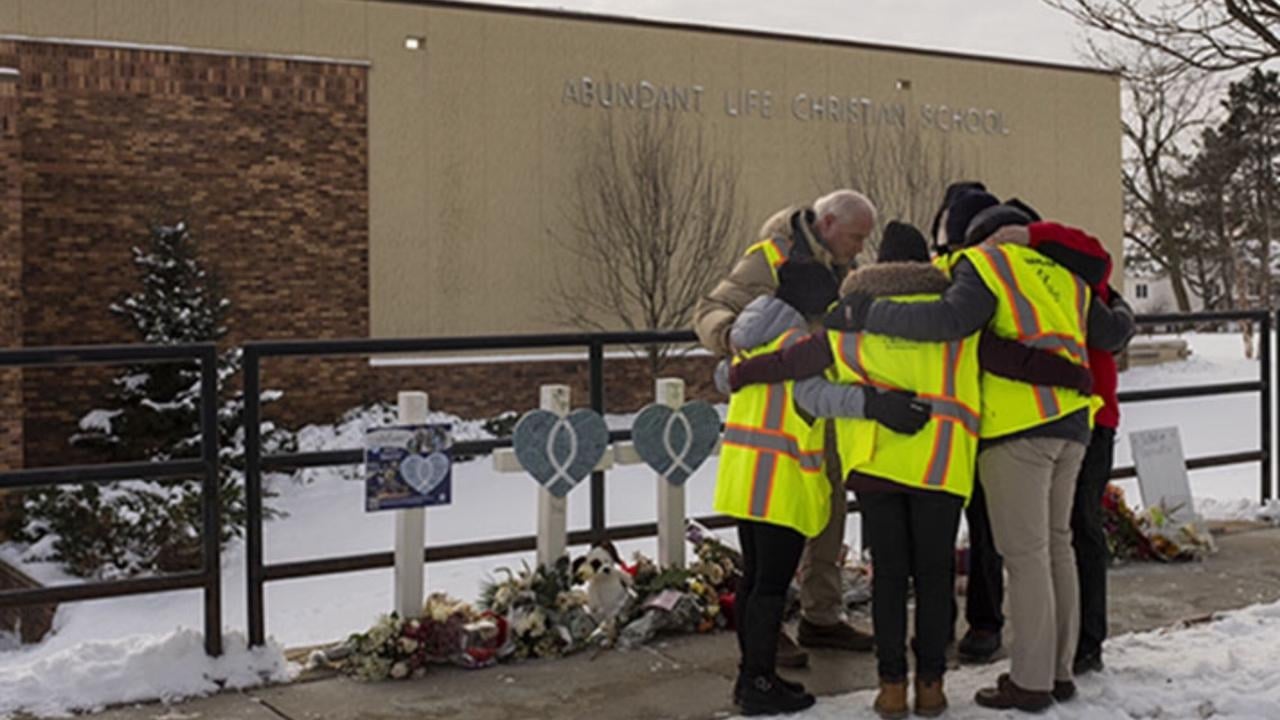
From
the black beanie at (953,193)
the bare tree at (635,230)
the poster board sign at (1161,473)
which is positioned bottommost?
the poster board sign at (1161,473)

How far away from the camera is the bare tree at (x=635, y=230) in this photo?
2247cm

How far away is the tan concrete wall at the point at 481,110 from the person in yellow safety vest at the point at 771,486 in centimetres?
1626

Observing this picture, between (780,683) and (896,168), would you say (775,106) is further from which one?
(780,683)

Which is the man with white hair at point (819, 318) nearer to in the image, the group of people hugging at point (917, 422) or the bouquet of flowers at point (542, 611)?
the group of people hugging at point (917, 422)

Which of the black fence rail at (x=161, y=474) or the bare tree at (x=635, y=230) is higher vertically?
the bare tree at (x=635, y=230)

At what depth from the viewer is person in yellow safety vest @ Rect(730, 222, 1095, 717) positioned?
15.8 ft

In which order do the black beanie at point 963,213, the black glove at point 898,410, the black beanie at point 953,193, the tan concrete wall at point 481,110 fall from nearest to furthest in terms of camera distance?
the black glove at point 898,410 → the black beanie at point 963,213 → the black beanie at point 953,193 → the tan concrete wall at point 481,110

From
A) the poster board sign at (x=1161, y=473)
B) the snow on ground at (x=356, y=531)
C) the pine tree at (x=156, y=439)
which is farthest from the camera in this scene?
the pine tree at (x=156, y=439)

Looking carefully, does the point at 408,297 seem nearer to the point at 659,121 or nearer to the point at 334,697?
the point at 659,121

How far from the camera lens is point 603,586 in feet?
20.6

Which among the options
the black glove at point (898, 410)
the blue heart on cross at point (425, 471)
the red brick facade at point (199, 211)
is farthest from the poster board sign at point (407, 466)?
the red brick facade at point (199, 211)

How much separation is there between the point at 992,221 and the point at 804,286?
0.69 m

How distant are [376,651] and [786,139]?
19.6 metres

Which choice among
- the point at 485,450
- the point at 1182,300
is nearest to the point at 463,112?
the point at 485,450
